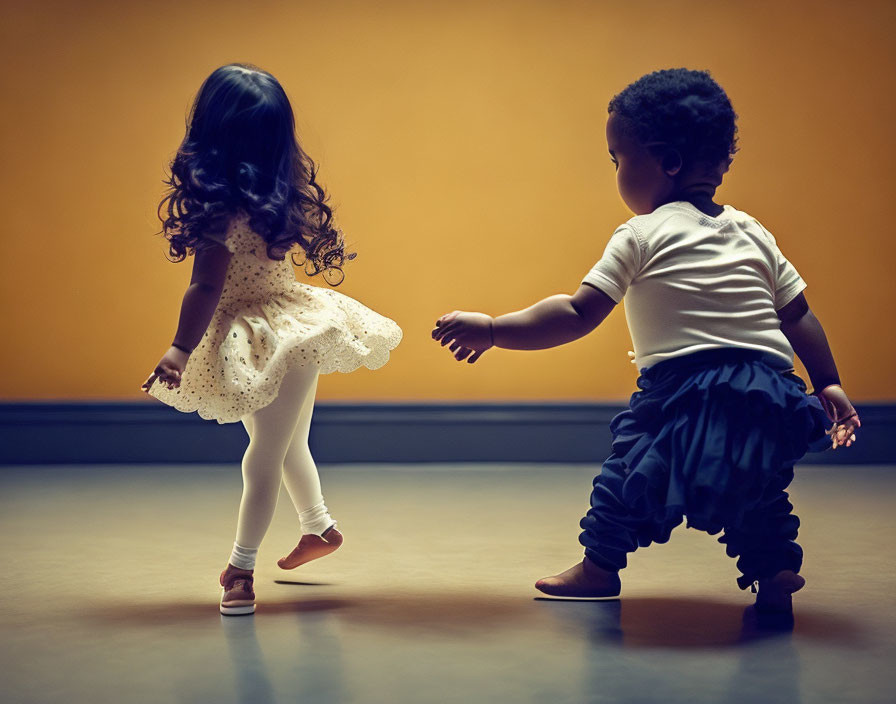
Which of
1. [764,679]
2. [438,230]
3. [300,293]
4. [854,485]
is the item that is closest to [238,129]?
[300,293]

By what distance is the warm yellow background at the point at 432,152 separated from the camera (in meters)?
3.37

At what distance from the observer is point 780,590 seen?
1.73 meters

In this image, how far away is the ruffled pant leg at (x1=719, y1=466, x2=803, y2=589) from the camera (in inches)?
68.1

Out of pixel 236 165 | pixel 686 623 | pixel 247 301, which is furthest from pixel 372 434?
pixel 686 623

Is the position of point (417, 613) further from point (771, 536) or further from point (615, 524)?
point (771, 536)

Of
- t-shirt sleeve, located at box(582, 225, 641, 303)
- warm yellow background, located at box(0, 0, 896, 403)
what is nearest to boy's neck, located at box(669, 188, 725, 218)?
t-shirt sleeve, located at box(582, 225, 641, 303)

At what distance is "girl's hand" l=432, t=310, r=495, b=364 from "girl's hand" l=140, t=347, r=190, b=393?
0.41m

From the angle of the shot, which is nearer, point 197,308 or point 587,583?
point 197,308

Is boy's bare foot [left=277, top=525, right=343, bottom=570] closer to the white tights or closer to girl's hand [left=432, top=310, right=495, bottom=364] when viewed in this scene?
the white tights

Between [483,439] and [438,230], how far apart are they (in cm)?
68

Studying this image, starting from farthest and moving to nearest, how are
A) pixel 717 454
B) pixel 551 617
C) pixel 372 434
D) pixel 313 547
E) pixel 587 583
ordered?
1. pixel 372 434
2. pixel 313 547
3. pixel 587 583
4. pixel 551 617
5. pixel 717 454

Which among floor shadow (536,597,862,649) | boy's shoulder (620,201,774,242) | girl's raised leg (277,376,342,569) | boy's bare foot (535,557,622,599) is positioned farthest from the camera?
girl's raised leg (277,376,342,569)

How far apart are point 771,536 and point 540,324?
51 cm

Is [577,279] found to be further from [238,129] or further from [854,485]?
[238,129]
